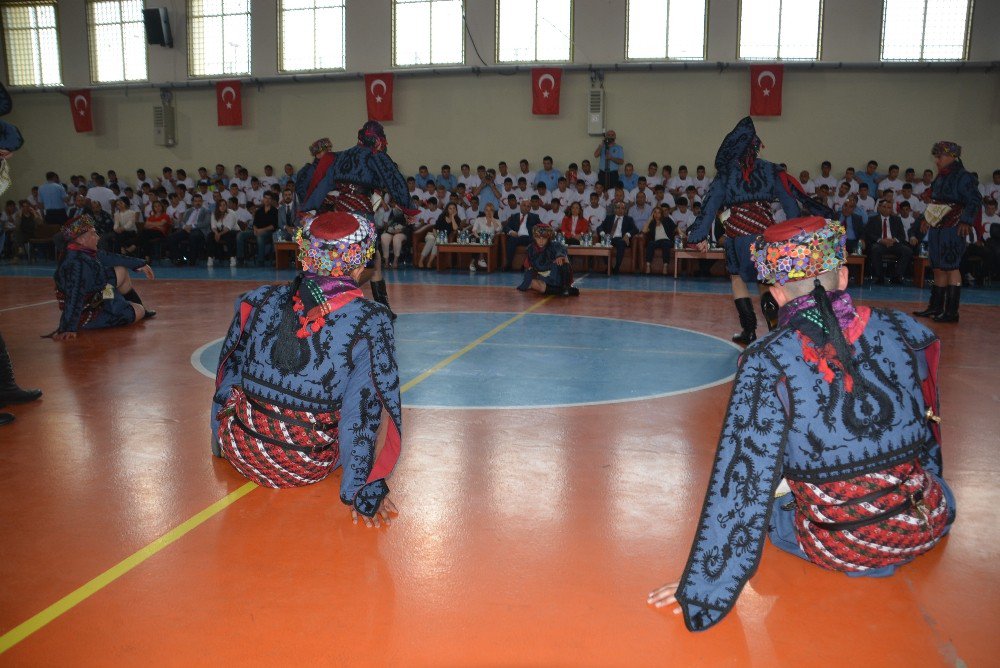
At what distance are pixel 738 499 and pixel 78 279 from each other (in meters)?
6.29

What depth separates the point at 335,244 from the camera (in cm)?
285

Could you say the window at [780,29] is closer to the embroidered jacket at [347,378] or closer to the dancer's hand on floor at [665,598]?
the embroidered jacket at [347,378]

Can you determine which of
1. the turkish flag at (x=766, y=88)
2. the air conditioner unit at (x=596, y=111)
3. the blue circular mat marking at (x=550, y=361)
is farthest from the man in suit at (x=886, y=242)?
the blue circular mat marking at (x=550, y=361)

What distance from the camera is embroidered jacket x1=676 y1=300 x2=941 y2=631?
6.97 ft

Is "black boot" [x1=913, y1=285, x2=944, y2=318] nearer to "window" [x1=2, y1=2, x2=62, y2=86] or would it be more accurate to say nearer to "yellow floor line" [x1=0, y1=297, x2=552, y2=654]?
"yellow floor line" [x1=0, y1=297, x2=552, y2=654]

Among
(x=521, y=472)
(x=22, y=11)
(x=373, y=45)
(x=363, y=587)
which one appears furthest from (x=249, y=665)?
(x=22, y=11)

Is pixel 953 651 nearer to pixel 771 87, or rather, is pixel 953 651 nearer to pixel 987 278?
pixel 987 278

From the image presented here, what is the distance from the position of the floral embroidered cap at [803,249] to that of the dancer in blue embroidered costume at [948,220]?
6.24m

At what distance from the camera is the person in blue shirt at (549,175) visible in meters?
15.5

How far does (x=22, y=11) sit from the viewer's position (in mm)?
18797

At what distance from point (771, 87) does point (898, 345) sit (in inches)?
554

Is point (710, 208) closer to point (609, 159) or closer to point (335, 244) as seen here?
point (335, 244)

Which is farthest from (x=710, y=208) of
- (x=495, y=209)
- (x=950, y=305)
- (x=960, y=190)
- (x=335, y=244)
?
(x=495, y=209)

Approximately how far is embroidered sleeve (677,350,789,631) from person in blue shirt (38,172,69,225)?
1799 centimetres
